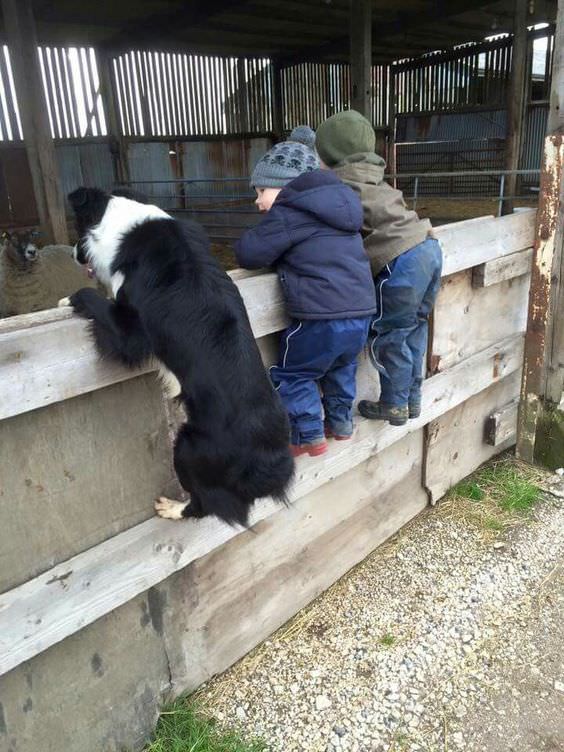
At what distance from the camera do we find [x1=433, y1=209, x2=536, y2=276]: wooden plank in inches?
123

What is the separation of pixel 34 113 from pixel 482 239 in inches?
207

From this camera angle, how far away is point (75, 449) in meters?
2.03

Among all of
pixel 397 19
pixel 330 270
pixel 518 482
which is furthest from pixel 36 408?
pixel 397 19

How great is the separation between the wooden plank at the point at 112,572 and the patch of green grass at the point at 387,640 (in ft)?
2.50

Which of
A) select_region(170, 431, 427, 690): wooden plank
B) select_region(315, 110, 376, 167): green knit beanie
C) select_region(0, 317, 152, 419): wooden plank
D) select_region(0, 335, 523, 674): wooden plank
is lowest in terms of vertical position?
select_region(170, 431, 427, 690): wooden plank

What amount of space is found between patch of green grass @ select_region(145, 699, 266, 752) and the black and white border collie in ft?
2.96

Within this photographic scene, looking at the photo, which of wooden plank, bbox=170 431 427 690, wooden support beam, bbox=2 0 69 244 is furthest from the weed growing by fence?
wooden support beam, bbox=2 0 69 244

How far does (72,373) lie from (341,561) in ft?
6.33

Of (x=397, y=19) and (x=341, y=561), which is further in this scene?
(x=397, y=19)

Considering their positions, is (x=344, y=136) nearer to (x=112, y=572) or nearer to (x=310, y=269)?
(x=310, y=269)

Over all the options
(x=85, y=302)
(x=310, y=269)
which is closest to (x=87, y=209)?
(x=85, y=302)

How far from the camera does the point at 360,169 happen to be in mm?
2457

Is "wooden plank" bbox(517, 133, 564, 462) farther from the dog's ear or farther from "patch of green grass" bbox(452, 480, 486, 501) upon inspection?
the dog's ear

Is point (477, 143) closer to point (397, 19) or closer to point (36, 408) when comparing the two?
point (397, 19)
